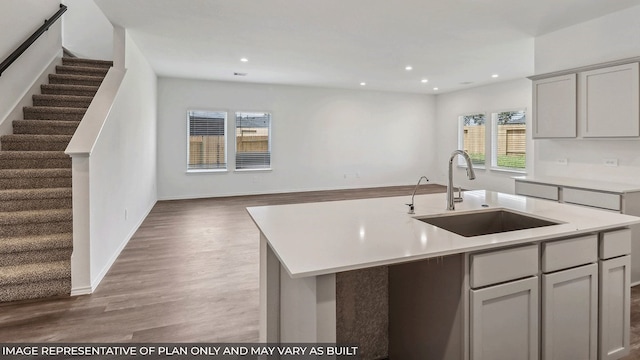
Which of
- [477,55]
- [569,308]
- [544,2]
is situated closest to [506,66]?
[477,55]

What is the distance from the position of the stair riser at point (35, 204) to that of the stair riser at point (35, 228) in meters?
0.22

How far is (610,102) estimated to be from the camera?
3600mm

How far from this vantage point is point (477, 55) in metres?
5.62

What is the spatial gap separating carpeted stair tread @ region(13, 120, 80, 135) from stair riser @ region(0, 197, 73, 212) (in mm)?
1232

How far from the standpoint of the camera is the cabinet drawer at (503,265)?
58.1 inches

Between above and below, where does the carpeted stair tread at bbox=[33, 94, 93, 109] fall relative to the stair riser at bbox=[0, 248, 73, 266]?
above

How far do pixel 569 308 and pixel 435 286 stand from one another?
2.37ft

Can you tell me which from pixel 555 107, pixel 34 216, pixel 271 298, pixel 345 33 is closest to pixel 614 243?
pixel 271 298

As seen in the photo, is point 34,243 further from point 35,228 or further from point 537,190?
point 537,190

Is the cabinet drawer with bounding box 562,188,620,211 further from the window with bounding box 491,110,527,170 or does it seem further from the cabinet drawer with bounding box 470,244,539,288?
the window with bounding box 491,110,527,170

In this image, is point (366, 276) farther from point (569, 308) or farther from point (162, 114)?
point (162, 114)

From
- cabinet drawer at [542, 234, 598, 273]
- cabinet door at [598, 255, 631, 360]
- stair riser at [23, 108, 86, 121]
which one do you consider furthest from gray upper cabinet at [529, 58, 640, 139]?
stair riser at [23, 108, 86, 121]

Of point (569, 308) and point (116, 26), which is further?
point (116, 26)

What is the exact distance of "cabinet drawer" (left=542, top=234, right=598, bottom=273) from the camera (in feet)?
5.39
